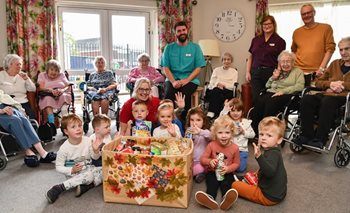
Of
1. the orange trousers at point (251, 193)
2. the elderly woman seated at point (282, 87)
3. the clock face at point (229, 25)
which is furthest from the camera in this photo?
the clock face at point (229, 25)

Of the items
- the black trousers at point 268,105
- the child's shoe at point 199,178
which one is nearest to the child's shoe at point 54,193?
the child's shoe at point 199,178

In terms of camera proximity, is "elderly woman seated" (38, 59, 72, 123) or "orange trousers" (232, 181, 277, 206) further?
"elderly woman seated" (38, 59, 72, 123)

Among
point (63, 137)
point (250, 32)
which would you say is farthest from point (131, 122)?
point (250, 32)

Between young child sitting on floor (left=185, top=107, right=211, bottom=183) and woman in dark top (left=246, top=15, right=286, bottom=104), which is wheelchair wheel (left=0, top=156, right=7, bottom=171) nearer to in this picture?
young child sitting on floor (left=185, top=107, right=211, bottom=183)

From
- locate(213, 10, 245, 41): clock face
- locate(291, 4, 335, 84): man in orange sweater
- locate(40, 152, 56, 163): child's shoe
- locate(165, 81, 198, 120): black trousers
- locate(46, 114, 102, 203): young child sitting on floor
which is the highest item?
locate(213, 10, 245, 41): clock face

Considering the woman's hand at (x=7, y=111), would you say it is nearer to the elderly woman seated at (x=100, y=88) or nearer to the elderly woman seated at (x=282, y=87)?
the elderly woman seated at (x=100, y=88)

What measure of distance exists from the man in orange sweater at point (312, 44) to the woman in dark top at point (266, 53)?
25 cm

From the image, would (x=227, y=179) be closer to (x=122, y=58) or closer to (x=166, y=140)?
(x=166, y=140)

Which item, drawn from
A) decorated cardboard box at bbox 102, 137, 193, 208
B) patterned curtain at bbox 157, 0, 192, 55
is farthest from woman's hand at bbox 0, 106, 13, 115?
patterned curtain at bbox 157, 0, 192, 55

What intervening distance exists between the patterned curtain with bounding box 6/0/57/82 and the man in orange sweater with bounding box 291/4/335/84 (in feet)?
11.1

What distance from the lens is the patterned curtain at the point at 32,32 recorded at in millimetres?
4344

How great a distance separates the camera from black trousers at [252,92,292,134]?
3369 millimetres

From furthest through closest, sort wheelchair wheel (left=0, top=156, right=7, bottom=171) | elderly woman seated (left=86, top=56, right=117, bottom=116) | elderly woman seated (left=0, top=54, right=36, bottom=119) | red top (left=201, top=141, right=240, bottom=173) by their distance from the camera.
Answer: elderly woman seated (left=86, top=56, right=117, bottom=116), elderly woman seated (left=0, top=54, right=36, bottom=119), wheelchair wheel (left=0, top=156, right=7, bottom=171), red top (left=201, top=141, right=240, bottom=173)

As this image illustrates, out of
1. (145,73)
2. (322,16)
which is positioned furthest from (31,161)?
(322,16)
